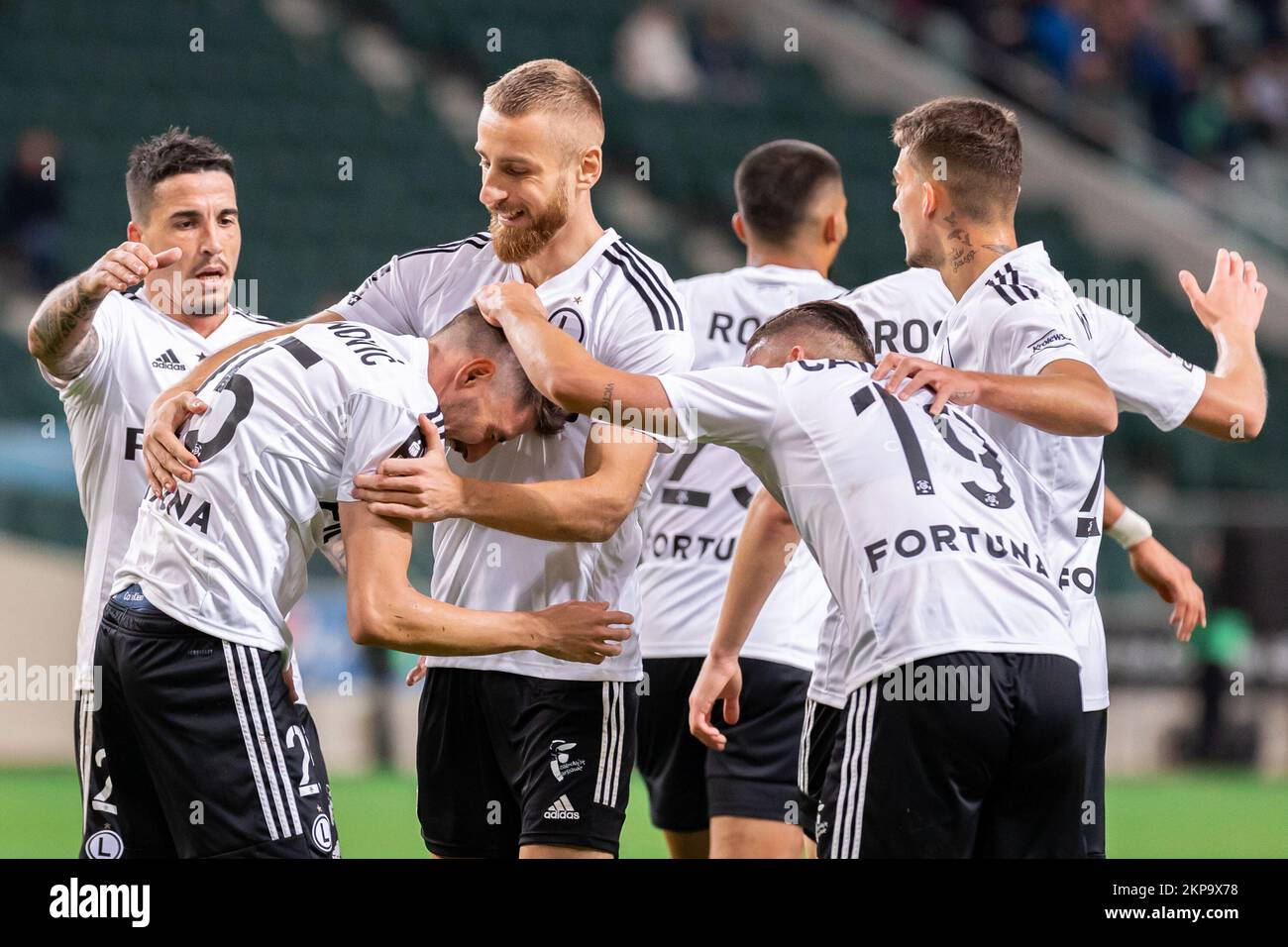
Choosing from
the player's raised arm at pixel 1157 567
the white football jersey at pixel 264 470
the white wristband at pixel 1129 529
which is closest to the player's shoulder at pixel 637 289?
the white football jersey at pixel 264 470

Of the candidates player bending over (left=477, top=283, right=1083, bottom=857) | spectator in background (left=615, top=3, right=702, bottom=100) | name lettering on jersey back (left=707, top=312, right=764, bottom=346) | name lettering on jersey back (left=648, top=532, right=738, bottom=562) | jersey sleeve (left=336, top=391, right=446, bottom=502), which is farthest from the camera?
spectator in background (left=615, top=3, right=702, bottom=100)

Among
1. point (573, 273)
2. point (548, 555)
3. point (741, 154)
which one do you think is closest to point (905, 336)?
point (573, 273)

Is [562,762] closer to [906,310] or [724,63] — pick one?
[906,310]

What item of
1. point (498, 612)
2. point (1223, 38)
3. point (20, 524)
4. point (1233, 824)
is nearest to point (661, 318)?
point (498, 612)

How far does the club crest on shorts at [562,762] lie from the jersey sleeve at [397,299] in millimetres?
1345

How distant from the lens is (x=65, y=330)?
5.04m

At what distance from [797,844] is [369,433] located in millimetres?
2651

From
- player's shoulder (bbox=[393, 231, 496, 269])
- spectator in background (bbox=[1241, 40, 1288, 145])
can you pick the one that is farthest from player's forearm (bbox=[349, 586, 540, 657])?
spectator in background (bbox=[1241, 40, 1288, 145])

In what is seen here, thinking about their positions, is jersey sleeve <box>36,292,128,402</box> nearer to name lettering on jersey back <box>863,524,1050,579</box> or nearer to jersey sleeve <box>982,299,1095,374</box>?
name lettering on jersey back <box>863,524,1050,579</box>

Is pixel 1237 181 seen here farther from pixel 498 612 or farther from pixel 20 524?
pixel 498 612

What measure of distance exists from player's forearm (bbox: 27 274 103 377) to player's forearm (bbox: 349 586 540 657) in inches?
59.9

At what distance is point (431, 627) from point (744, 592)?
1.10 m

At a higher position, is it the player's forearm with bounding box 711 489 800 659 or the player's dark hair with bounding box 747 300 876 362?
the player's dark hair with bounding box 747 300 876 362

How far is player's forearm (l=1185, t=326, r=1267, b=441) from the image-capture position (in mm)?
4852
